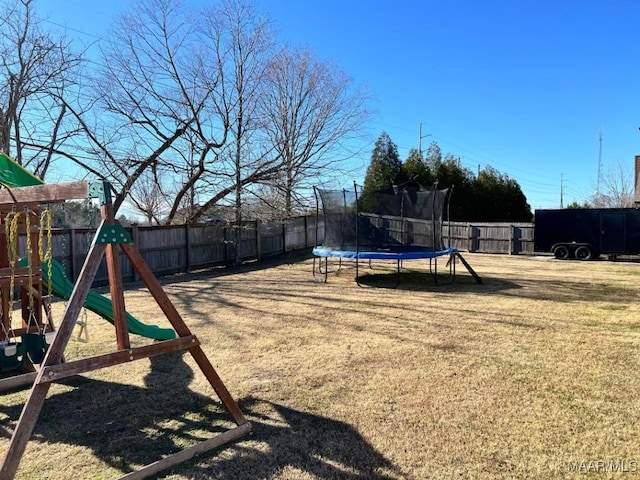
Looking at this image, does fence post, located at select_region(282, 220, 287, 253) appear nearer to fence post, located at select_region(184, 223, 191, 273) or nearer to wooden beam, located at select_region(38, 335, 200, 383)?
fence post, located at select_region(184, 223, 191, 273)

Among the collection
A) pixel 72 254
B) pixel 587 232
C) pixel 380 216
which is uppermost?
pixel 380 216

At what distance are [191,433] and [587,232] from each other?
638 inches

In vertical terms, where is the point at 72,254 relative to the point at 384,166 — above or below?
below

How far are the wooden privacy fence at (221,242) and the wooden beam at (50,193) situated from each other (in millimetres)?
4557

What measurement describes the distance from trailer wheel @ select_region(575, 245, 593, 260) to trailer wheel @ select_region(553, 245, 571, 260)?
0.30m

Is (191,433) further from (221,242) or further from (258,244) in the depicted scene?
(258,244)

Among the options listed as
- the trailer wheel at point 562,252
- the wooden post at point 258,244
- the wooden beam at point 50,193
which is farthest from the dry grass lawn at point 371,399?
Answer: the trailer wheel at point 562,252

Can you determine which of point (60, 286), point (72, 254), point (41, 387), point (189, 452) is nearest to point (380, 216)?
point (72, 254)

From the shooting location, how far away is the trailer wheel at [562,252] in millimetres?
16031

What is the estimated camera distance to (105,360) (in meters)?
2.53

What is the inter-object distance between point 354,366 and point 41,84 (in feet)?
35.8

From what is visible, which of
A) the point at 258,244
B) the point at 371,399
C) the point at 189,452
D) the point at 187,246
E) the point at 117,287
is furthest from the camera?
the point at 258,244

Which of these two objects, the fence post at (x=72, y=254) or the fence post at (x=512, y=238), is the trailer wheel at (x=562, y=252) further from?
the fence post at (x=72, y=254)

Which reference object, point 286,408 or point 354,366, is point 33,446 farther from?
point 354,366
